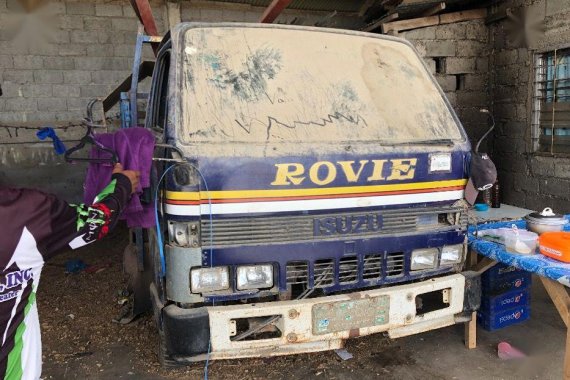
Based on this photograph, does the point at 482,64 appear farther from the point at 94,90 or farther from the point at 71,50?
the point at 71,50

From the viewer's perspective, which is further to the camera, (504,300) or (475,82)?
(475,82)

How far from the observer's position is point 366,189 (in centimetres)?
287

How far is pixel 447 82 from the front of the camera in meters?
6.87

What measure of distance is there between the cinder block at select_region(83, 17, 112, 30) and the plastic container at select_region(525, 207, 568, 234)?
673 cm

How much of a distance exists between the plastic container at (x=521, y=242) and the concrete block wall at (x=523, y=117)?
323 cm

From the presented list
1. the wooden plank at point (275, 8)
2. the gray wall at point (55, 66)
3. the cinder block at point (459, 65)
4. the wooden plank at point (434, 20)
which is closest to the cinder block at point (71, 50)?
the gray wall at point (55, 66)

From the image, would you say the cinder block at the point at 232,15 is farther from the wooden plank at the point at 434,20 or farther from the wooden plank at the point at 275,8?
the wooden plank at the point at 434,20

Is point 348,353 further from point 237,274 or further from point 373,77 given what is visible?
point 373,77

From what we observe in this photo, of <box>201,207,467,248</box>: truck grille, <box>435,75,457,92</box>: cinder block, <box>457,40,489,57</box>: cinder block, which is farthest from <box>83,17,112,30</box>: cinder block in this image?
<box>201,207,467,248</box>: truck grille

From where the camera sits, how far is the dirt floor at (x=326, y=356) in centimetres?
340

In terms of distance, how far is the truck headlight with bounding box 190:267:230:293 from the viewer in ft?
8.70

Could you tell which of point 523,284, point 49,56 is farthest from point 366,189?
point 49,56

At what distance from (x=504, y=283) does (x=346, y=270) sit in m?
1.76

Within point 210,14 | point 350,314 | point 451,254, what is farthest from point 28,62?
point 451,254
